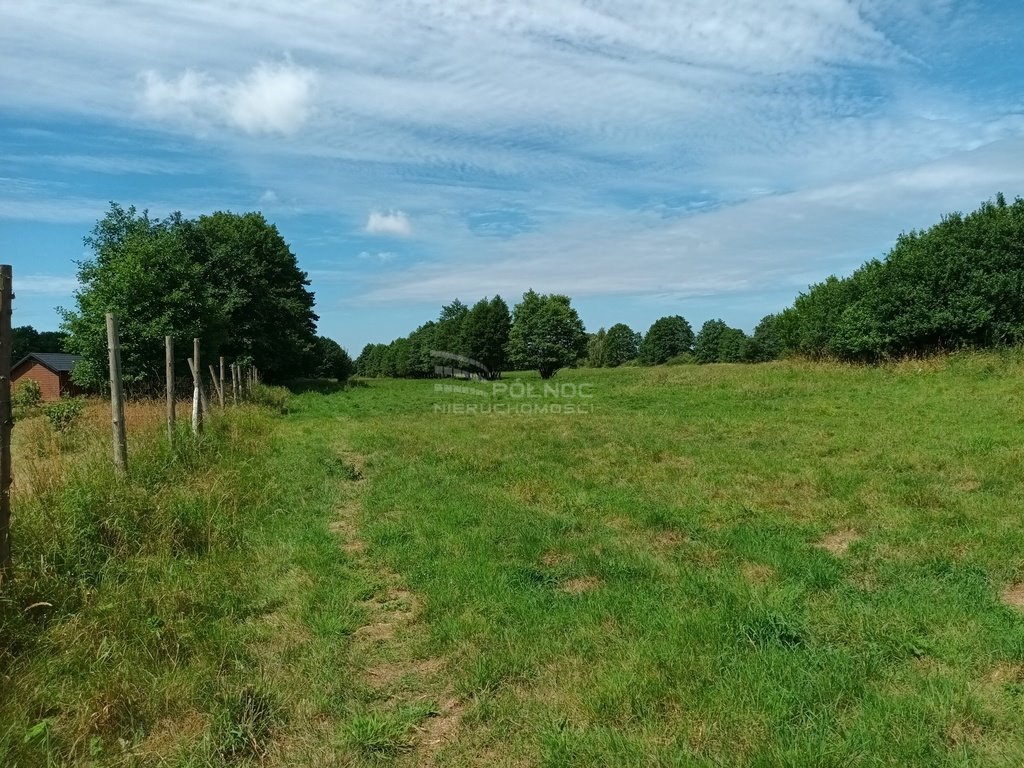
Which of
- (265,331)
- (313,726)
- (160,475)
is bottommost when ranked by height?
(313,726)

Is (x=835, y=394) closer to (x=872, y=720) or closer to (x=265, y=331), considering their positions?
(x=872, y=720)

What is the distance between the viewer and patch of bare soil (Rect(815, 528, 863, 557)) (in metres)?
5.29

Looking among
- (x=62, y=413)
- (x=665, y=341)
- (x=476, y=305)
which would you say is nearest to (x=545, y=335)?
(x=476, y=305)

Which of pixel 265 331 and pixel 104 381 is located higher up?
pixel 265 331

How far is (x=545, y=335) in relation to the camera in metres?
49.7

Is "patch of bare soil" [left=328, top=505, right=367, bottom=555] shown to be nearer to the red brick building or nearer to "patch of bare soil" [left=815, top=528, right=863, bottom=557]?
"patch of bare soil" [left=815, top=528, right=863, bottom=557]

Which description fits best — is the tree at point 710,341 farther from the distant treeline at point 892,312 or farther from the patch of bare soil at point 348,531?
the patch of bare soil at point 348,531

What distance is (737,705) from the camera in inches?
116

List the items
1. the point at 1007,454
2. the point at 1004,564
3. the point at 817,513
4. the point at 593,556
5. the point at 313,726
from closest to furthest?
the point at 313,726 < the point at 1004,564 < the point at 593,556 < the point at 817,513 < the point at 1007,454

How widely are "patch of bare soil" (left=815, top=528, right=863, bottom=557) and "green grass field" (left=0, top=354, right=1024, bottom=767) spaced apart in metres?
0.04

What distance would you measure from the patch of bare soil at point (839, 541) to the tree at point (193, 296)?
1965 centimetres

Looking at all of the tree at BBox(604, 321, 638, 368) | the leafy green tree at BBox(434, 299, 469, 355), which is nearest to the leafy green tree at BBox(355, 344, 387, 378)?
the leafy green tree at BBox(434, 299, 469, 355)

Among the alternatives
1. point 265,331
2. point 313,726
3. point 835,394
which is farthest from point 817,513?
point 265,331

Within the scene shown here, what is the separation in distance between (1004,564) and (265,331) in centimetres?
3816
